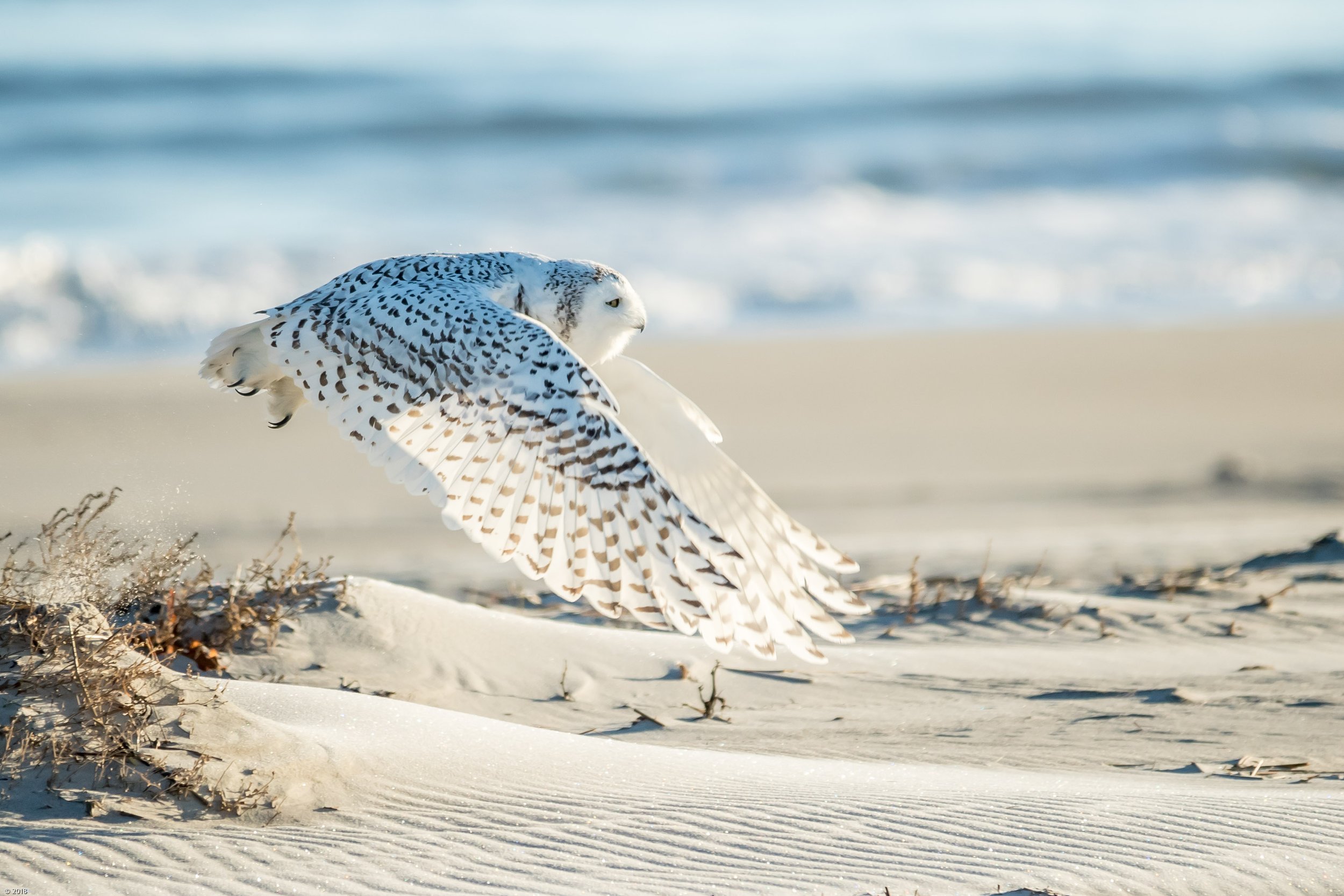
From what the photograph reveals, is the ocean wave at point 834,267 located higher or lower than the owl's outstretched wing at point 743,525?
higher

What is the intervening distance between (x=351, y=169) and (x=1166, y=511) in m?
17.1

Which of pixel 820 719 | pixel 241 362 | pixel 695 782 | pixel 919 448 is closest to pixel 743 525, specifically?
pixel 820 719

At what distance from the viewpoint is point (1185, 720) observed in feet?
16.0

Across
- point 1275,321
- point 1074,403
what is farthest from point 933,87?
point 1074,403

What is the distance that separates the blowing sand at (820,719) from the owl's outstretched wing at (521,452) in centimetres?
58

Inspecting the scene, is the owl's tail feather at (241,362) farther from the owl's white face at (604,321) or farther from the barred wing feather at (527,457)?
the owl's white face at (604,321)

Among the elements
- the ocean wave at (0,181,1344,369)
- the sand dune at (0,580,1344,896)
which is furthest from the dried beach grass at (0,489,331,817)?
the ocean wave at (0,181,1344,369)

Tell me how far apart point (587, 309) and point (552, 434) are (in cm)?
97

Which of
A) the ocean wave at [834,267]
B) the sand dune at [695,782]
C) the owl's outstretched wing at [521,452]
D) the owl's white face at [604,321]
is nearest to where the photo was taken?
the sand dune at [695,782]

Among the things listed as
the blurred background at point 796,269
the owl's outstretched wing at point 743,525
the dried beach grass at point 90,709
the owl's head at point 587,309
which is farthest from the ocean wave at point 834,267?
the dried beach grass at point 90,709

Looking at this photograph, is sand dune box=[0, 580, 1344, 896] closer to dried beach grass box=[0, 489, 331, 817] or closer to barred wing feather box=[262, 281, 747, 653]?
dried beach grass box=[0, 489, 331, 817]

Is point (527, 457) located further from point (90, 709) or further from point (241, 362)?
point (241, 362)

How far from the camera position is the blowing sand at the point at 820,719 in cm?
344

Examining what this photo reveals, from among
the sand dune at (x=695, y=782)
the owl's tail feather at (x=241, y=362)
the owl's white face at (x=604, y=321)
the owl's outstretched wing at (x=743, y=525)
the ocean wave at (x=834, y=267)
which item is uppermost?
the ocean wave at (x=834, y=267)
